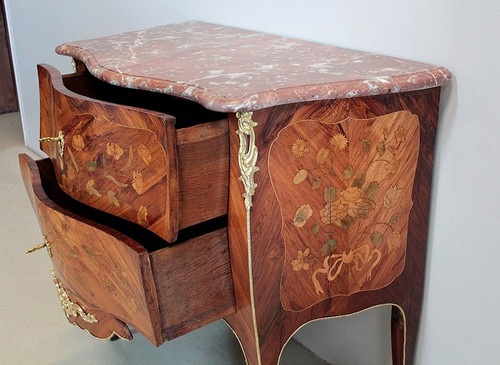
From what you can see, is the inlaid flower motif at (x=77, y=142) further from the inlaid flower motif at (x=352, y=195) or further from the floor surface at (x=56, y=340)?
the floor surface at (x=56, y=340)

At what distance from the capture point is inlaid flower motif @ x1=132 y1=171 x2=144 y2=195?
3.40ft

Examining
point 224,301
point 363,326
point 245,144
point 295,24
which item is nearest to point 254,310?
point 224,301

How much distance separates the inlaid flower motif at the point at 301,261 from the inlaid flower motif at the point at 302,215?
0.15 ft

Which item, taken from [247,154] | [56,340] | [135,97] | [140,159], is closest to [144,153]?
[140,159]

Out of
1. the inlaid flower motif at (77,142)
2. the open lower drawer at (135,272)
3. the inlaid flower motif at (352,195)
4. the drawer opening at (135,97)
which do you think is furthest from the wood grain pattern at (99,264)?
the inlaid flower motif at (352,195)

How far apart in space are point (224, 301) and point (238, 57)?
0.43 meters

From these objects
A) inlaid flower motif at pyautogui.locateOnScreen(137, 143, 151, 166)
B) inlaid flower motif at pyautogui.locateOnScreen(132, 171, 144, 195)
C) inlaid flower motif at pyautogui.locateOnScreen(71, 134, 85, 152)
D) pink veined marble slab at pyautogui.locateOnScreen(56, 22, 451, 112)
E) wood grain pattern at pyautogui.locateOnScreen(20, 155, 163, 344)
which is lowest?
wood grain pattern at pyautogui.locateOnScreen(20, 155, 163, 344)

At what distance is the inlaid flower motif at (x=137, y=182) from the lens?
1.04m

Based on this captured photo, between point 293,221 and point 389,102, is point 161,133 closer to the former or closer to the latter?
point 293,221

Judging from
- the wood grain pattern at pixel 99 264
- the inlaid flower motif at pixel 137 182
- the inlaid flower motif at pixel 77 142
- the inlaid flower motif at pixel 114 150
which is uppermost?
the inlaid flower motif at pixel 114 150

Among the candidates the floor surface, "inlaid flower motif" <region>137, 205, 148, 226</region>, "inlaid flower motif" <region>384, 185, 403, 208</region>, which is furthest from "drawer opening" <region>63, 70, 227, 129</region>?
the floor surface

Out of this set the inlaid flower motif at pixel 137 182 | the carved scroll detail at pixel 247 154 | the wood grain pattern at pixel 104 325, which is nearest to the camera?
the carved scroll detail at pixel 247 154

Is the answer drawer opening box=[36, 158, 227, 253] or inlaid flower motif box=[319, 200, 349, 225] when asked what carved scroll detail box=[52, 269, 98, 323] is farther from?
inlaid flower motif box=[319, 200, 349, 225]

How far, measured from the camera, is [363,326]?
4.81 feet
